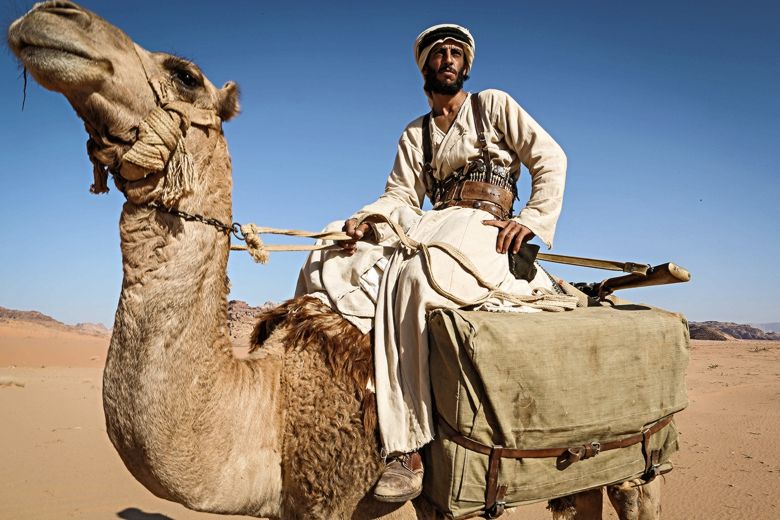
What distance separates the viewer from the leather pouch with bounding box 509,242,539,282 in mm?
3090

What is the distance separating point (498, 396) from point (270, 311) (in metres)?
1.36

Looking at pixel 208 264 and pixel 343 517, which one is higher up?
pixel 208 264

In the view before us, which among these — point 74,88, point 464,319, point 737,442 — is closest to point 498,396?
point 464,319

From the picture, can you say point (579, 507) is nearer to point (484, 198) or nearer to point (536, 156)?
point (484, 198)

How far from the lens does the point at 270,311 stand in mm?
2982

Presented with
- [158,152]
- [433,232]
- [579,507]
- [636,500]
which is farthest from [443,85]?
[636,500]

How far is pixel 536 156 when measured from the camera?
343 cm

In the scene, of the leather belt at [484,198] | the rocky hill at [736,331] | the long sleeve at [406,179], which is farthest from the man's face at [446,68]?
the rocky hill at [736,331]

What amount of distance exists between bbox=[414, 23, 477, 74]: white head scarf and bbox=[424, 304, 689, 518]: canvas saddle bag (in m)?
2.06

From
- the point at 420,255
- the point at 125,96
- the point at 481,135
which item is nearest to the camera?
the point at 125,96

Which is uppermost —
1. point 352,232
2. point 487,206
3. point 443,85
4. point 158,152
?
point 443,85

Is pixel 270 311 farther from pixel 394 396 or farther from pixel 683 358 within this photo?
pixel 683 358

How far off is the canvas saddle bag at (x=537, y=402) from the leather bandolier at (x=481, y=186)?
865 millimetres

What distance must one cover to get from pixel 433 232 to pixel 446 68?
4.35 ft
